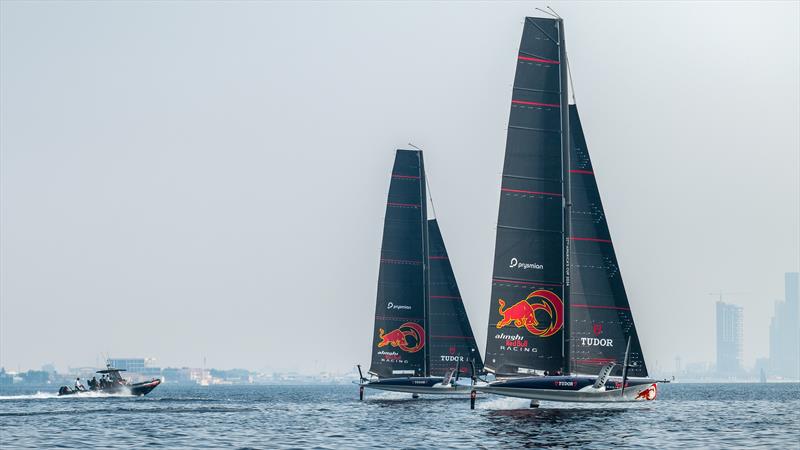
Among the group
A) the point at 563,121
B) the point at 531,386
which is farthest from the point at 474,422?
the point at 563,121

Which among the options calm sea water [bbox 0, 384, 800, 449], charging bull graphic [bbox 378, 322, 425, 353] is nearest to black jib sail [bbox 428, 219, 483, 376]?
charging bull graphic [bbox 378, 322, 425, 353]

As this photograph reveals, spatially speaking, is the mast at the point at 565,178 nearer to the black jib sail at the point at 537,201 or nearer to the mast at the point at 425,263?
the black jib sail at the point at 537,201

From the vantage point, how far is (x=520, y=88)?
64875 mm

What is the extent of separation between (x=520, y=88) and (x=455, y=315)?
107 ft

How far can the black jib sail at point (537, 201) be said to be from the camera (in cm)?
6469

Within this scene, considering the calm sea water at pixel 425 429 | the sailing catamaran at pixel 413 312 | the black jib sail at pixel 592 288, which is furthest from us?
the sailing catamaran at pixel 413 312

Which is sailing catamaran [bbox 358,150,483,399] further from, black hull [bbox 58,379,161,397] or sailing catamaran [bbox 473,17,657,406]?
black hull [bbox 58,379,161,397]

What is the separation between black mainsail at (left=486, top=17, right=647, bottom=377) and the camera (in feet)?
212

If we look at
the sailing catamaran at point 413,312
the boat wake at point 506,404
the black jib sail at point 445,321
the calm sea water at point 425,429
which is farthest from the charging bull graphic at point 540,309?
the black jib sail at point 445,321

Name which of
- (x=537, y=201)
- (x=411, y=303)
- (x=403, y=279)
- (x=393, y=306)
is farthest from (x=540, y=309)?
(x=393, y=306)

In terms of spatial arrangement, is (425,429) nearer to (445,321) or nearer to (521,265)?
(521,265)

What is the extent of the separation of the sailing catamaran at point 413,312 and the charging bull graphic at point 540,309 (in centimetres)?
2524

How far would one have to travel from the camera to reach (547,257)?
65.0m

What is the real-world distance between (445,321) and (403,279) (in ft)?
16.6
